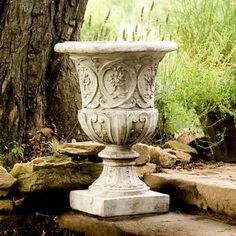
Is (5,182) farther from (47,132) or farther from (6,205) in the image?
(47,132)

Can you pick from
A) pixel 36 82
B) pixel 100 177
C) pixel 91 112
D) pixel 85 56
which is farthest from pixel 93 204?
pixel 36 82

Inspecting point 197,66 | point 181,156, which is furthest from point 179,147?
point 197,66

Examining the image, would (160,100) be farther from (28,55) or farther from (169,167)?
(28,55)

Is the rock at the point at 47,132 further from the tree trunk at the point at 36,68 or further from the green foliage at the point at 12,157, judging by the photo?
the green foliage at the point at 12,157

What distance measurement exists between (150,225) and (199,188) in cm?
38

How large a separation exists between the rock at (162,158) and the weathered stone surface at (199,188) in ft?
0.41

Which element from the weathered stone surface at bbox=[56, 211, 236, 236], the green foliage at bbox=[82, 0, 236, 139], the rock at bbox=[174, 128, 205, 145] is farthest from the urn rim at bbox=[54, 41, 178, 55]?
the rock at bbox=[174, 128, 205, 145]

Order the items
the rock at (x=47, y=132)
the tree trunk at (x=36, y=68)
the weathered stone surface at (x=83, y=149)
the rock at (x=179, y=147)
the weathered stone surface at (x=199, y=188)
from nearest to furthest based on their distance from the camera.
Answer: the weathered stone surface at (x=199, y=188), the weathered stone surface at (x=83, y=149), the tree trunk at (x=36, y=68), the rock at (x=47, y=132), the rock at (x=179, y=147)

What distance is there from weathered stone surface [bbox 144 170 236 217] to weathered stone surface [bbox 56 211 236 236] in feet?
0.27

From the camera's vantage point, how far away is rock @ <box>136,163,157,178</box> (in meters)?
4.59

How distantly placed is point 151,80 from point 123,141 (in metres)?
0.37

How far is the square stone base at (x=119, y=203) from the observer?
4008 millimetres

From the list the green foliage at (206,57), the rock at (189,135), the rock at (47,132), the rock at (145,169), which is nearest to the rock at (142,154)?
the rock at (145,169)

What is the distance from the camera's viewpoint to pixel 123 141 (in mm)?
4043
